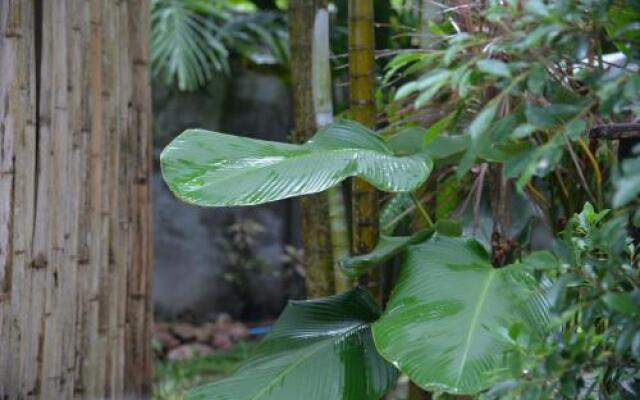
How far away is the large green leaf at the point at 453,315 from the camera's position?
1719 mm

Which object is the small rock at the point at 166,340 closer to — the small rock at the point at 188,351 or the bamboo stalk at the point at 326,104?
the small rock at the point at 188,351

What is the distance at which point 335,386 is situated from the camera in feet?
6.72

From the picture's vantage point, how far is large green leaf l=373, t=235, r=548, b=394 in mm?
1719

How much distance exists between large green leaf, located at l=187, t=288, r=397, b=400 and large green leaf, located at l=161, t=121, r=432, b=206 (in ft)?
1.39

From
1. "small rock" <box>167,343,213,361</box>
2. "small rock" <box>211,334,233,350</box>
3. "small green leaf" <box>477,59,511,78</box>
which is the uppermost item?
"small green leaf" <box>477,59,511,78</box>

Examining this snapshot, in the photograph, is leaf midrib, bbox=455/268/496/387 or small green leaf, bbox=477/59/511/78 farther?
leaf midrib, bbox=455/268/496/387

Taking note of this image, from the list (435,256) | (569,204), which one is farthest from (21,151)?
(569,204)

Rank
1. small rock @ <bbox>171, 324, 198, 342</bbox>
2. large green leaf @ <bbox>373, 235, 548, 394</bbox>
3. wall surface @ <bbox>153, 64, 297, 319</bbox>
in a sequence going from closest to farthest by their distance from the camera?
large green leaf @ <bbox>373, 235, 548, 394</bbox> < small rock @ <bbox>171, 324, 198, 342</bbox> < wall surface @ <bbox>153, 64, 297, 319</bbox>

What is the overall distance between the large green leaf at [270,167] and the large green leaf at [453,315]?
24 cm

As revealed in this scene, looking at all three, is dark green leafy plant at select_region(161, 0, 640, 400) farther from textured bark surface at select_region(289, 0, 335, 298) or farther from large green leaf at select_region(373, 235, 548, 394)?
textured bark surface at select_region(289, 0, 335, 298)

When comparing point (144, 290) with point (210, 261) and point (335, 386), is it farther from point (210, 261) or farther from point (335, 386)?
point (210, 261)

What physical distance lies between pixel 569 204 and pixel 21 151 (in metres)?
1.49

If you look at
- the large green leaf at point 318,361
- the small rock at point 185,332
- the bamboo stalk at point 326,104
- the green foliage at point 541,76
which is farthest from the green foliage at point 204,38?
the green foliage at point 541,76

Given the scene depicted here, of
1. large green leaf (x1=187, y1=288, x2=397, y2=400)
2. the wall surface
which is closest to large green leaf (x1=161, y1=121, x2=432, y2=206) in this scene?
large green leaf (x1=187, y1=288, x2=397, y2=400)
